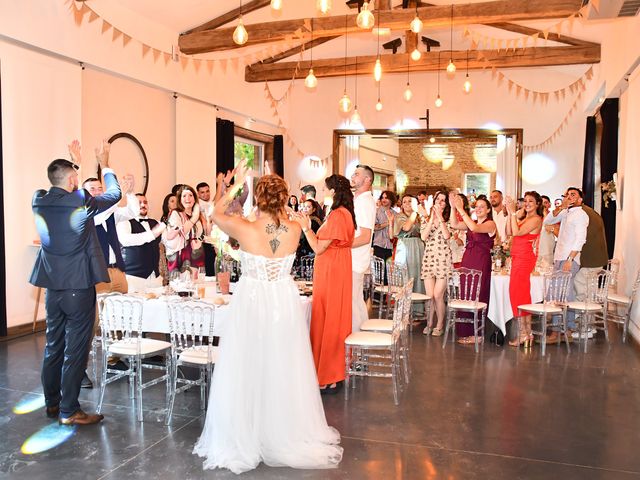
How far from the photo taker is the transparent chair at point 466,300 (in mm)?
6305

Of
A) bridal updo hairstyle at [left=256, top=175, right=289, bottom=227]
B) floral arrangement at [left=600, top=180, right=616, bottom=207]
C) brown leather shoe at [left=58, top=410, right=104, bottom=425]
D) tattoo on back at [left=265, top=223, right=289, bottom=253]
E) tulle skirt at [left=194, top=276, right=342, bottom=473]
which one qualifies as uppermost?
floral arrangement at [left=600, top=180, right=616, bottom=207]

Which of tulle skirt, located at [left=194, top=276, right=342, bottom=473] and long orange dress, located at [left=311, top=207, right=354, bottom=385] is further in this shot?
long orange dress, located at [left=311, top=207, right=354, bottom=385]

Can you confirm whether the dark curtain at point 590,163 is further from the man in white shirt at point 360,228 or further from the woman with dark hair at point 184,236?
the woman with dark hair at point 184,236

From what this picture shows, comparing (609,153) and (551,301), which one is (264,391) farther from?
(609,153)

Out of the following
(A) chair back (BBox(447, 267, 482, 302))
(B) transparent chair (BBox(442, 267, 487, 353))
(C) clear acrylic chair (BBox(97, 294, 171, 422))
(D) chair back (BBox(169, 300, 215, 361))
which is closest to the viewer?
(D) chair back (BBox(169, 300, 215, 361))

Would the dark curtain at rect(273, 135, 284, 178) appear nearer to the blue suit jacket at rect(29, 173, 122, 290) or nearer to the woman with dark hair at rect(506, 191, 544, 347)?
the woman with dark hair at rect(506, 191, 544, 347)

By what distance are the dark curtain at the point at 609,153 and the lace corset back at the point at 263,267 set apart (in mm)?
7566

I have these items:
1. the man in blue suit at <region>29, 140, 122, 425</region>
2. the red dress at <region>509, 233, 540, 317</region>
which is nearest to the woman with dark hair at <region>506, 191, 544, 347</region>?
the red dress at <region>509, 233, 540, 317</region>

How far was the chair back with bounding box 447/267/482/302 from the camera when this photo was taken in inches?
254

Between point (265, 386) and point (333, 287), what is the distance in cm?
132

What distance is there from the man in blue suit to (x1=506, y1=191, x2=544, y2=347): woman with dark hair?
423 cm

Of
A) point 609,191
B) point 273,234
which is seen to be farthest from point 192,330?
point 609,191

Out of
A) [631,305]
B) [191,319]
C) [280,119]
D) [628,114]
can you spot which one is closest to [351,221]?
[191,319]

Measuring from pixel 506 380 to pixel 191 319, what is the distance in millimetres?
2880
